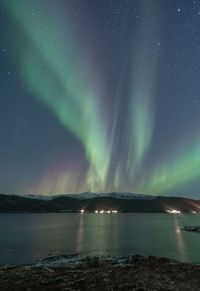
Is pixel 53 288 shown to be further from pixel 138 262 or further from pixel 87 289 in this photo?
pixel 138 262

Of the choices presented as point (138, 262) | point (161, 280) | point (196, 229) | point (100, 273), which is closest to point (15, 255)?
point (138, 262)

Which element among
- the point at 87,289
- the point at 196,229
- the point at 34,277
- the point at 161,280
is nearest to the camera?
the point at 87,289

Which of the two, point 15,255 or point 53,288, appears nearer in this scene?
point 53,288

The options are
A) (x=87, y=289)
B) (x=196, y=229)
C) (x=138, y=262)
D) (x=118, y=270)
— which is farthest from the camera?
(x=196, y=229)

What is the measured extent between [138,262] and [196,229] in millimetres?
126224

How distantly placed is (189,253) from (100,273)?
53.1 metres

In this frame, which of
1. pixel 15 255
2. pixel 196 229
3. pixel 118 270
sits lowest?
pixel 118 270

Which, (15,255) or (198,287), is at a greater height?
(15,255)

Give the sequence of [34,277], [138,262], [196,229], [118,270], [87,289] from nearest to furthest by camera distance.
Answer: [87,289], [34,277], [118,270], [138,262], [196,229]

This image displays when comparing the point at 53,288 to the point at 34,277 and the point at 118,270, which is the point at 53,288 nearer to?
the point at 34,277

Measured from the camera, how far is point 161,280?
27.0 m

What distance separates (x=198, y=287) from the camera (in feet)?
82.1

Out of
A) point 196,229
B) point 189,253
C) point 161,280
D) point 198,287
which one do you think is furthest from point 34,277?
point 196,229

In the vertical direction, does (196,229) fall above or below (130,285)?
above
